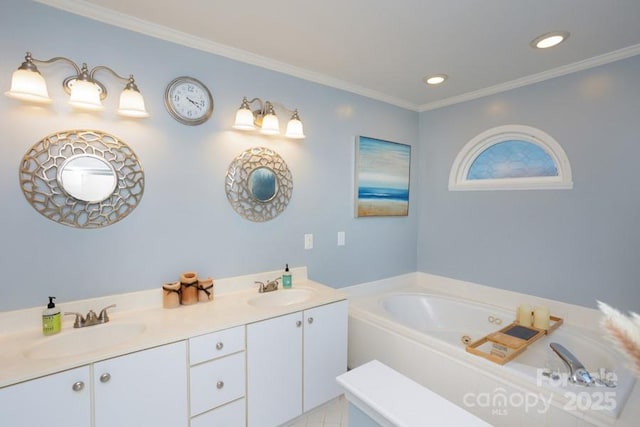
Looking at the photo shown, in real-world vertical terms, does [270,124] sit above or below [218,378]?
above

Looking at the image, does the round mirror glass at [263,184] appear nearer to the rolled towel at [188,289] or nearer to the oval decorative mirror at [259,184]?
the oval decorative mirror at [259,184]

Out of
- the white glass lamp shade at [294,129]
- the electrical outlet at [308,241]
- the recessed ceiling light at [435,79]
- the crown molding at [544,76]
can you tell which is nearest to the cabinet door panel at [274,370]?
the electrical outlet at [308,241]

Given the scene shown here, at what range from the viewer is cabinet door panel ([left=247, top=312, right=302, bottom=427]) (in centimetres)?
166

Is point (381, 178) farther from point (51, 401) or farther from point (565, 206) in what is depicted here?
point (51, 401)

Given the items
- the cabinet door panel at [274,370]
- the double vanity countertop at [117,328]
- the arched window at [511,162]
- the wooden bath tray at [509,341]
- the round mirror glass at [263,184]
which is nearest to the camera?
the double vanity countertop at [117,328]

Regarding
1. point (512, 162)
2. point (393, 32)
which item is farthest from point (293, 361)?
point (512, 162)

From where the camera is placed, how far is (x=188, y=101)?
186 cm

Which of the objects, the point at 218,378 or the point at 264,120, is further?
the point at 264,120

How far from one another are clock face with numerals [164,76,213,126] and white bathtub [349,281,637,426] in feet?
6.25

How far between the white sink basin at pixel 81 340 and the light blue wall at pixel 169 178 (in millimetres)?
207

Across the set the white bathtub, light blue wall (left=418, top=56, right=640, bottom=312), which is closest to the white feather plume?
the white bathtub

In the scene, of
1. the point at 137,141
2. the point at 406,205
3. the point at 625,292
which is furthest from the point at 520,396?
the point at 137,141

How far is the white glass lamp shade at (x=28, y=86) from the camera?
132 cm

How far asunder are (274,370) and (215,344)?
16.7 inches
